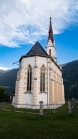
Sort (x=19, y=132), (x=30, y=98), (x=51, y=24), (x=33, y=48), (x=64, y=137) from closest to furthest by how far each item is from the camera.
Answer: (x=64, y=137), (x=19, y=132), (x=30, y=98), (x=33, y=48), (x=51, y=24)

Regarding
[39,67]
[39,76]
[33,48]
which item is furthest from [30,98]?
[33,48]

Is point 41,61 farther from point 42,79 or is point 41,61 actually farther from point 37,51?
point 42,79

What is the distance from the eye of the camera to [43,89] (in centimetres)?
2216

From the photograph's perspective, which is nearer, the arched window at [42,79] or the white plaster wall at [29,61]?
the arched window at [42,79]

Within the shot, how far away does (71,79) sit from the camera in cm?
10438

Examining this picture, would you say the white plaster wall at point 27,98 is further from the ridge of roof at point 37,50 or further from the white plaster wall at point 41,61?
the ridge of roof at point 37,50

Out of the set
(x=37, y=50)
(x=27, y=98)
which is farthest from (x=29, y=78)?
(x=37, y=50)

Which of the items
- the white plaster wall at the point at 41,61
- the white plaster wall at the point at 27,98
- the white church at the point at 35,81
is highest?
the white plaster wall at the point at 41,61

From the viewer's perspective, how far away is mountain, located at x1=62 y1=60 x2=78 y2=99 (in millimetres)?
82850

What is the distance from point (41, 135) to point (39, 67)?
54.8 ft

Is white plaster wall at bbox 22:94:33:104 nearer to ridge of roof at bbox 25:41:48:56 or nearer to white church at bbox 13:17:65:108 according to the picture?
white church at bbox 13:17:65:108

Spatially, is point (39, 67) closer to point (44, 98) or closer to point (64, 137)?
point (44, 98)

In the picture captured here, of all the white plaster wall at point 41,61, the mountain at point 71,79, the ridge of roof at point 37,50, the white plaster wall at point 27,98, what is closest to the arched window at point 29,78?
the white plaster wall at point 27,98

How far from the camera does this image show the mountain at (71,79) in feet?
272
